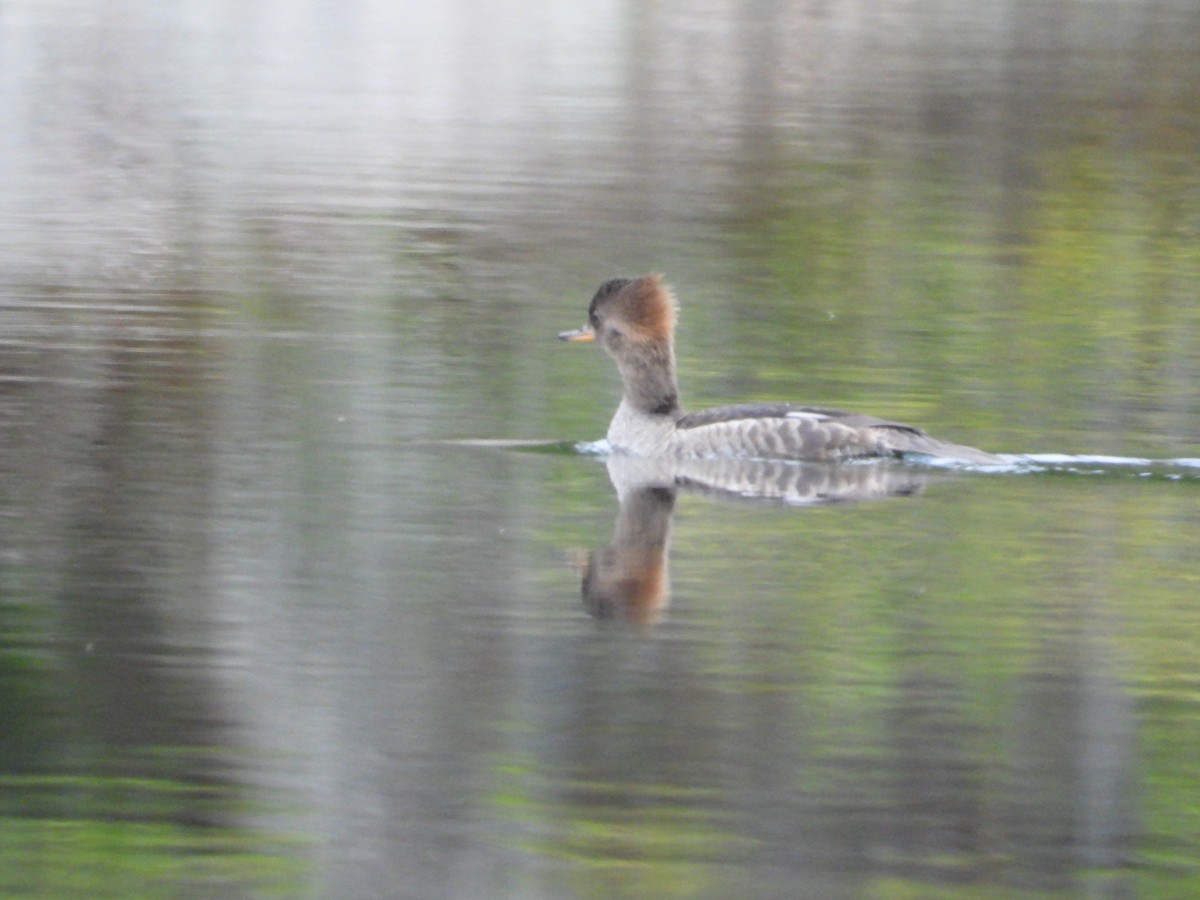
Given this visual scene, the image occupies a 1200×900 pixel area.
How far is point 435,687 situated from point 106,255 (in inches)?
487

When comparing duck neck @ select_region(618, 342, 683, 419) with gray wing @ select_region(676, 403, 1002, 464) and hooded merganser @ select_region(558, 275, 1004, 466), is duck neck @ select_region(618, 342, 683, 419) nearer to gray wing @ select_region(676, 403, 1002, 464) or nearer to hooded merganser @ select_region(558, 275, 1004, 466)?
hooded merganser @ select_region(558, 275, 1004, 466)

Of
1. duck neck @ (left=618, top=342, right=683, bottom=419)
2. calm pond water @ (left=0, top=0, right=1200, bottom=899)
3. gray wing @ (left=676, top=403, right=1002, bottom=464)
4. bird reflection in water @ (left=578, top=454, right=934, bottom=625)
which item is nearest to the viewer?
calm pond water @ (left=0, top=0, right=1200, bottom=899)

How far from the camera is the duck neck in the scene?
13.7 metres

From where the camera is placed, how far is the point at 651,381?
13656 mm

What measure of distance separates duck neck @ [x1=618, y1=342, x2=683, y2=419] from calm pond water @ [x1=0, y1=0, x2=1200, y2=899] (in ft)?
1.43

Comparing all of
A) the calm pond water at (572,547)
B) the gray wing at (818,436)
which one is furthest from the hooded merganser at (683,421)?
the calm pond water at (572,547)

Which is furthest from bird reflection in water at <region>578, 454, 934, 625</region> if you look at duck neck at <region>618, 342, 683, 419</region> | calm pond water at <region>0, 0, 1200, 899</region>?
duck neck at <region>618, 342, 683, 419</region>

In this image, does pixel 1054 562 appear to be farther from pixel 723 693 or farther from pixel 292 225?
pixel 292 225

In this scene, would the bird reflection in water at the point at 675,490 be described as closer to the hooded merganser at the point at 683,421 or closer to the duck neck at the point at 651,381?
the hooded merganser at the point at 683,421

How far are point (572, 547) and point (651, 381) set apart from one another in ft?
9.63

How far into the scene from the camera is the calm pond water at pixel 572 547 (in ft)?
24.0

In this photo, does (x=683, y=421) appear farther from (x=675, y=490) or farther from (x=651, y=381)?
(x=675, y=490)

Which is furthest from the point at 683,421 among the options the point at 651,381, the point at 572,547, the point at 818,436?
the point at 572,547

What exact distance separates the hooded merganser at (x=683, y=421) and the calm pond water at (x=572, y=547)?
0.21 metres
